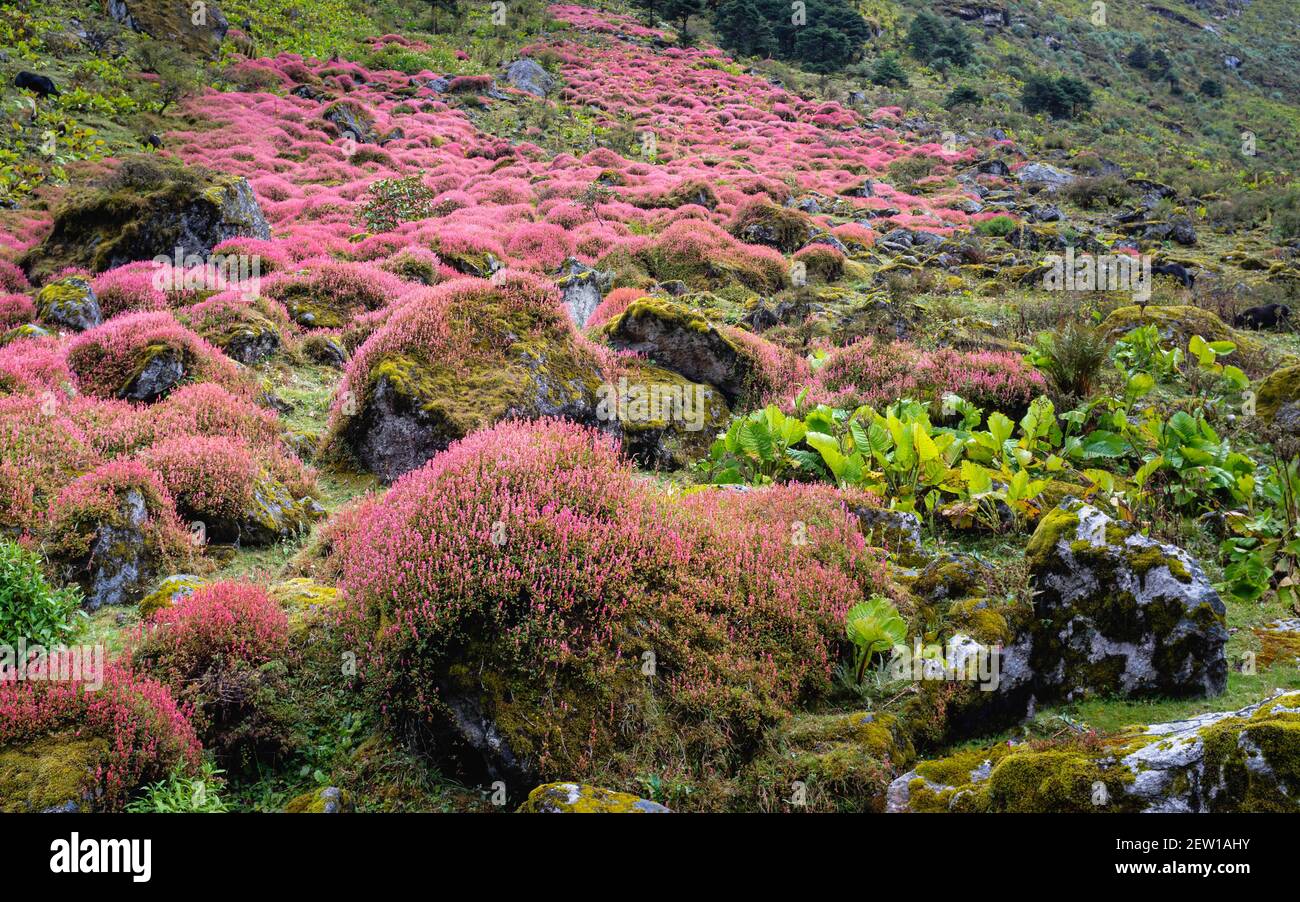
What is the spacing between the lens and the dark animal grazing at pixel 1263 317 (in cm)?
1330

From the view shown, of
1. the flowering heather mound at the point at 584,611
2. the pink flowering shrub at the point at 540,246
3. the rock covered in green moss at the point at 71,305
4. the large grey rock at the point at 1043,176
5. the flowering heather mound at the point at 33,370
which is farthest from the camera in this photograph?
the large grey rock at the point at 1043,176

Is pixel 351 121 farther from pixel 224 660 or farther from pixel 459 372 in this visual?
pixel 224 660

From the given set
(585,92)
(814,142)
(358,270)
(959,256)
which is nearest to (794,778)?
(358,270)

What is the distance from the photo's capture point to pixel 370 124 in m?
31.4

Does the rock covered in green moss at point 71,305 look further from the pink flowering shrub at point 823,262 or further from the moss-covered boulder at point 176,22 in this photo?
the moss-covered boulder at point 176,22

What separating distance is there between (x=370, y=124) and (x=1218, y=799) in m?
36.2

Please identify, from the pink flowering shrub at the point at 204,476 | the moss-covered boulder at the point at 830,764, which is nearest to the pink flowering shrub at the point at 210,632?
the pink flowering shrub at the point at 204,476

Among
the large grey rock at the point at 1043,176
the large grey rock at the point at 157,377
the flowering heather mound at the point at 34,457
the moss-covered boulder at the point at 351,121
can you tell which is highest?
the moss-covered boulder at the point at 351,121

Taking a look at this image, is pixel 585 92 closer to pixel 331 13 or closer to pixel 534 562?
pixel 331 13

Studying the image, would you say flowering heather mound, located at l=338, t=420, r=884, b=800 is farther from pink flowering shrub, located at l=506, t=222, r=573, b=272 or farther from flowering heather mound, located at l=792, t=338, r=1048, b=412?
pink flowering shrub, located at l=506, t=222, r=573, b=272

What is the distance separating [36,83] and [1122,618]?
3403 centimetres

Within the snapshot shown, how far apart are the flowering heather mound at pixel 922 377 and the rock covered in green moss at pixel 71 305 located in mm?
11777

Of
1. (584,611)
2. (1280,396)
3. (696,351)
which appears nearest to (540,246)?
(696,351)

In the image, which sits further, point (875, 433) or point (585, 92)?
point (585, 92)
